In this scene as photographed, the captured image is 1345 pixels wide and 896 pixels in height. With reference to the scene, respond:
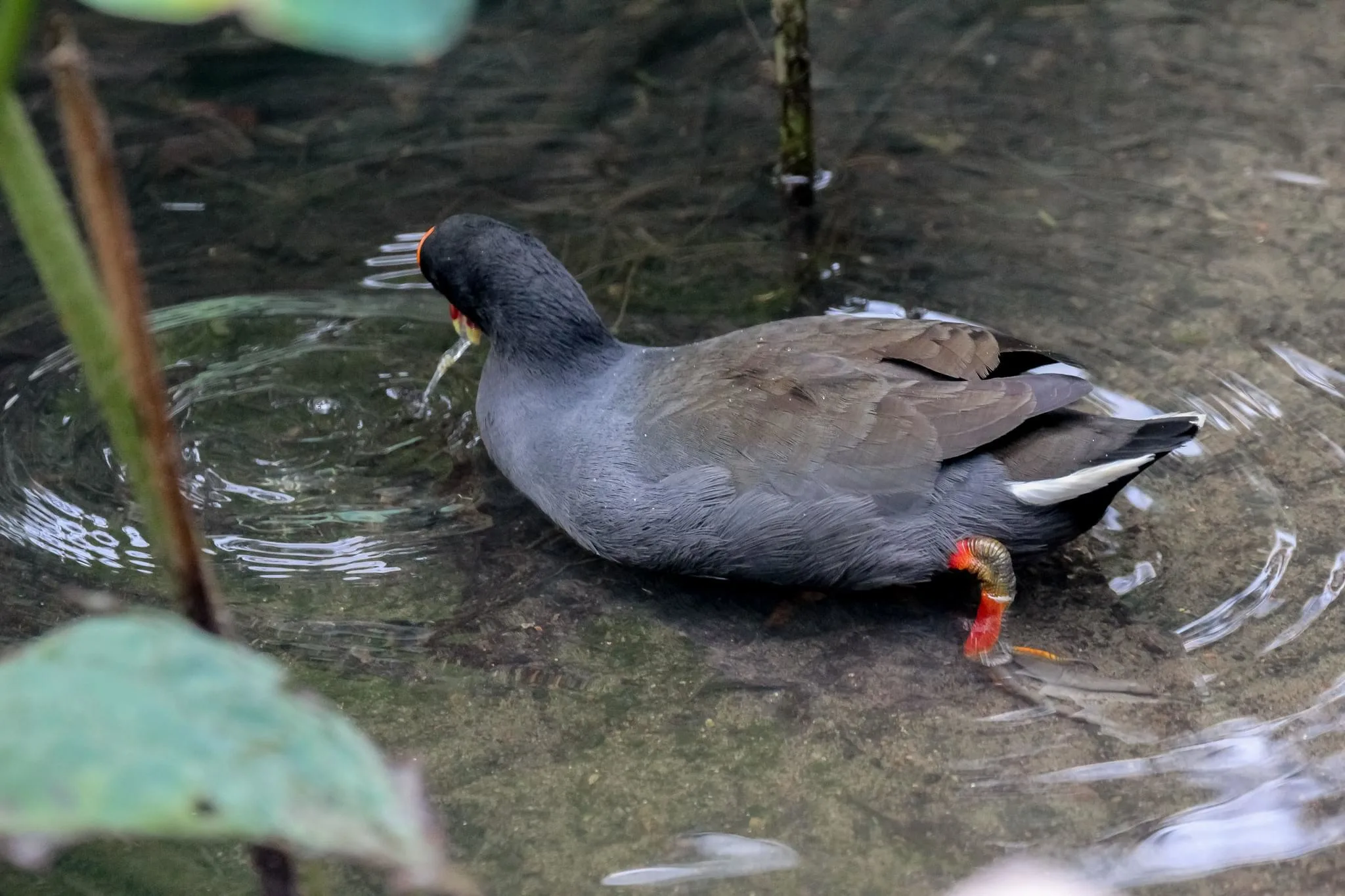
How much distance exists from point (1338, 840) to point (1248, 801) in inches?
7.2

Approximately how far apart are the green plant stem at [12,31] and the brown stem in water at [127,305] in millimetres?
39

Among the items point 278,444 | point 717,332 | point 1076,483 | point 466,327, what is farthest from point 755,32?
point 1076,483

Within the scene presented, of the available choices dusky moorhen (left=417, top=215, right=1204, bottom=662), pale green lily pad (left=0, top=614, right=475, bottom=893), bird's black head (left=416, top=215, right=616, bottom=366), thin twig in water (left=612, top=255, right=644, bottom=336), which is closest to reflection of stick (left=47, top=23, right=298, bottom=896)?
pale green lily pad (left=0, top=614, right=475, bottom=893)

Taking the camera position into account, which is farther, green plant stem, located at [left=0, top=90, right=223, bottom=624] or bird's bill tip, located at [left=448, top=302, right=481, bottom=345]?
bird's bill tip, located at [left=448, top=302, right=481, bottom=345]

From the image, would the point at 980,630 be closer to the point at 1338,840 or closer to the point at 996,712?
the point at 996,712

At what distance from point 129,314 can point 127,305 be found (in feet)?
0.04

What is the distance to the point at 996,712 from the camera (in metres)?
3.16

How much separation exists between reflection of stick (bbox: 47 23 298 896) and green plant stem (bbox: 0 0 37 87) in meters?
0.04

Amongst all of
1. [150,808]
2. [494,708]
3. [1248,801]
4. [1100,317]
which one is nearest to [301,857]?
[494,708]

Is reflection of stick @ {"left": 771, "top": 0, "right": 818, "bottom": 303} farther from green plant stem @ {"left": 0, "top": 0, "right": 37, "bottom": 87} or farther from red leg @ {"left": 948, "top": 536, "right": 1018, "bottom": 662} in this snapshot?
green plant stem @ {"left": 0, "top": 0, "right": 37, "bottom": 87}

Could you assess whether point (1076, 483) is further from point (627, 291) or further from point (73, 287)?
point (73, 287)

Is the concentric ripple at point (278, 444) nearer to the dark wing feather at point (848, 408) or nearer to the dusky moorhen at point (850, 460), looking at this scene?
the dusky moorhen at point (850, 460)

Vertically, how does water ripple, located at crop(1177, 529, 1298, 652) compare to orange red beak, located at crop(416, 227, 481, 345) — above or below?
below

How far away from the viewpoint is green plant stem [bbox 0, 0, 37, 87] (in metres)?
1.34
